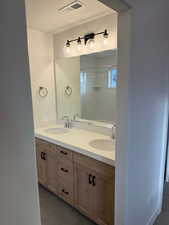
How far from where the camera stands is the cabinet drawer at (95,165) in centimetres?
157

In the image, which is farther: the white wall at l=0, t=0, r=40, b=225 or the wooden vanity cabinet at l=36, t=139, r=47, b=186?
the wooden vanity cabinet at l=36, t=139, r=47, b=186

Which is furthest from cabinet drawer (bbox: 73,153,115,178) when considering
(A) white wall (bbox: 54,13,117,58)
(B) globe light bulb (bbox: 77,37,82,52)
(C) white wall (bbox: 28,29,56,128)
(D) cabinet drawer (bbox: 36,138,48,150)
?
(B) globe light bulb (bbox: 77,37,82,52)

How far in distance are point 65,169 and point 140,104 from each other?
1.30 meters

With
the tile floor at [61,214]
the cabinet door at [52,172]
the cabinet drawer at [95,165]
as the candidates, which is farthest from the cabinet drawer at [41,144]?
the tile floor at [61,214]

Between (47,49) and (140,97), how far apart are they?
2.02 metres

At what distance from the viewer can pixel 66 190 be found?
2.17 meters

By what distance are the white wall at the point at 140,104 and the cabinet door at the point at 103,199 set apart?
19cm

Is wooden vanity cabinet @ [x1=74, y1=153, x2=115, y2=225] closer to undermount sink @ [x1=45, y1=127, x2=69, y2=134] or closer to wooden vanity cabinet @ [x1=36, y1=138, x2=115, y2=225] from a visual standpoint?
wooden vanity cabinet @ [x1=36, y1=138, x2=115, y2=225]

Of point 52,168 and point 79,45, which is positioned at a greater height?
point 79,45

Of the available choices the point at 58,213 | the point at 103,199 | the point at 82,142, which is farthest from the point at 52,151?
the point at 103,199

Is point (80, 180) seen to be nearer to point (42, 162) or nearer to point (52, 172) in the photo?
point (52, 172)

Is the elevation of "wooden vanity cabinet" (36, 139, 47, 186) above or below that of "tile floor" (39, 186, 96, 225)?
above

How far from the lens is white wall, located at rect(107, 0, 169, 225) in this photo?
3.95ft

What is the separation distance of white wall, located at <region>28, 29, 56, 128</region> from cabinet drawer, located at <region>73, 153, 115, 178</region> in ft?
3.98
